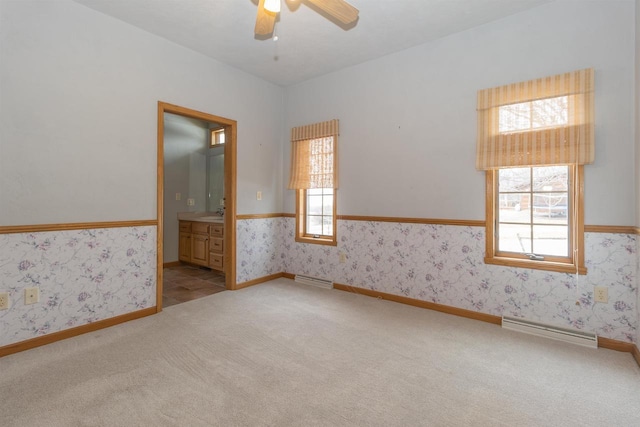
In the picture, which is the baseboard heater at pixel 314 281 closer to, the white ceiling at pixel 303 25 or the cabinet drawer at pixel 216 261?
the cabinet drawer at pixel 216 261

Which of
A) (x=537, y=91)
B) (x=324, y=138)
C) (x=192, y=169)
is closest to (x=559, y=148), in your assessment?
(x=537, y=91)

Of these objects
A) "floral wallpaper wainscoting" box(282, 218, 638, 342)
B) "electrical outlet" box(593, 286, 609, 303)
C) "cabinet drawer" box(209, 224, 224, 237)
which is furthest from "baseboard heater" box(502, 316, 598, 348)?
"cabinet drawer" box(209, 224, 224, 237)

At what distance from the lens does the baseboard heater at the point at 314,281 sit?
4.07 metres

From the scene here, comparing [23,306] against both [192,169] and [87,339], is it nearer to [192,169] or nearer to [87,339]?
[87,339]

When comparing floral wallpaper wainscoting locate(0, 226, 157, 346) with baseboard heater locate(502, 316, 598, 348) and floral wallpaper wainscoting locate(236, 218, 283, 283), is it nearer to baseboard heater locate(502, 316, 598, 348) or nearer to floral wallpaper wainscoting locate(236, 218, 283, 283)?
floral wallpaper wainscoting locate(236, 218, 283, 283)

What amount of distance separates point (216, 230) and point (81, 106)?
2.39 meters

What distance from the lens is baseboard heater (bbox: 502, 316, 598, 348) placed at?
2.46m

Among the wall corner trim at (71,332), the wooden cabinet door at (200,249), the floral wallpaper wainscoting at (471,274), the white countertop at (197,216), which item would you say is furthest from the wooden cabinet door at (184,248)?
the wall corner trim at (71,332)

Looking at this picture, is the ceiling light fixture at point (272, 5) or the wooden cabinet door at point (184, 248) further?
the wooden cabinet door at point (184, 248)

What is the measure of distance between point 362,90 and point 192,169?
3509 mm

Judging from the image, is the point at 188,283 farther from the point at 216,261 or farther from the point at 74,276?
the point at 74,276

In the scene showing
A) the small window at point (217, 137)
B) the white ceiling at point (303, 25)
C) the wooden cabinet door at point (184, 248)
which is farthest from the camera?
the small window at point (217, 137)

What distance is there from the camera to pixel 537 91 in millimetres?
2650

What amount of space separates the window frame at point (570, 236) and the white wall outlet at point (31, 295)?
12.4 feet
